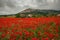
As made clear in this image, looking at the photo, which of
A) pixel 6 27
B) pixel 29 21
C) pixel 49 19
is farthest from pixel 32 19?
pixel 6 27

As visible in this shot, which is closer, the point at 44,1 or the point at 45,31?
the point at 45,31

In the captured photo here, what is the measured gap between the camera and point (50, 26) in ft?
5.82

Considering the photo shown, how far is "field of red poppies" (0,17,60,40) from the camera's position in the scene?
1654mm

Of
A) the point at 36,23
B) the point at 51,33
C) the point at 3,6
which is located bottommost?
the point at 51,33

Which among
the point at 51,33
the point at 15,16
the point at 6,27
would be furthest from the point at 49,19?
the point at 6,27

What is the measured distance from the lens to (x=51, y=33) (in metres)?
1.70

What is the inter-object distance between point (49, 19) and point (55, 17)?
8 centimetres

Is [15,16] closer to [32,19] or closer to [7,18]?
[7,18]

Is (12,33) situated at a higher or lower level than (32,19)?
lower

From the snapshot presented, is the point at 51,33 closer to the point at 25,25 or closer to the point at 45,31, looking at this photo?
the point at 45,31

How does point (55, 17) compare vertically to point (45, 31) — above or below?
above

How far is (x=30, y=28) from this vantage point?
173 cm

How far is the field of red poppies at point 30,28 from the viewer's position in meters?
1.65

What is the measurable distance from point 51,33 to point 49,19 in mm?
197
